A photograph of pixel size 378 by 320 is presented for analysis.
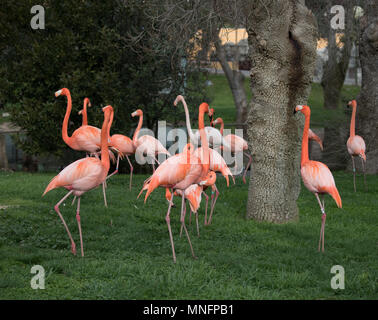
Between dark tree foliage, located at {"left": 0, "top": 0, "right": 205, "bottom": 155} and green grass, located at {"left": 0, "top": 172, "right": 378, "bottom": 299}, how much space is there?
3330 millimetres

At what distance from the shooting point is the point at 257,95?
25.9 ft

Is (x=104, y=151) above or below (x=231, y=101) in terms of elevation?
above

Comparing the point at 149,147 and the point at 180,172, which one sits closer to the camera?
the point at 180,172

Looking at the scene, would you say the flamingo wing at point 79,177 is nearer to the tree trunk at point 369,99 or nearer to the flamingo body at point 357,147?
the flamingo body at point 357,147

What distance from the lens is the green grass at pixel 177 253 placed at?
16.6 ft

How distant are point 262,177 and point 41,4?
738cm

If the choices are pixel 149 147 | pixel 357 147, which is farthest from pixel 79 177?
pixel 357 147

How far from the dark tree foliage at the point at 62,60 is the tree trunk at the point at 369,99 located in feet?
14.7

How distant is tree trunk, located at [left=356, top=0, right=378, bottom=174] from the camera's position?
13.0 metres

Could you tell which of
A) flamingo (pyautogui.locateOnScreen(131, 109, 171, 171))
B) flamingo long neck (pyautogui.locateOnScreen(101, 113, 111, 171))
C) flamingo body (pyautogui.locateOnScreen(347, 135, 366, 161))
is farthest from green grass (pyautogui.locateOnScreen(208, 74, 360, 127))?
→ flamingo long neck (pyautogui.locateOnScreen(101, 113, 111, 171))

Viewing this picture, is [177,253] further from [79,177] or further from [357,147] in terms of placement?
[357,147]

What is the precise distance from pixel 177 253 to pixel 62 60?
7546mm

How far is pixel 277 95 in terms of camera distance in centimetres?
780

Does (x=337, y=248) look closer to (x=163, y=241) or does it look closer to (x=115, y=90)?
(x=163, y=241)
